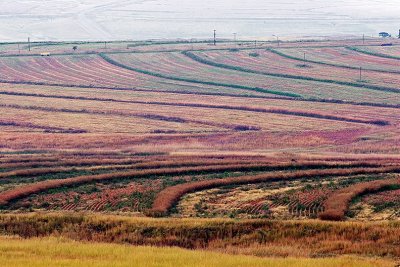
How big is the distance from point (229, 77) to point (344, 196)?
2837 inches

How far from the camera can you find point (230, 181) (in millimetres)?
41625

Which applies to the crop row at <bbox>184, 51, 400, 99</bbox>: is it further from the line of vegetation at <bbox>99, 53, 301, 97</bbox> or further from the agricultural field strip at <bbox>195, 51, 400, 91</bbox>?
the line of vegetation at <bbox>99, 53, 301, 97</bbox>

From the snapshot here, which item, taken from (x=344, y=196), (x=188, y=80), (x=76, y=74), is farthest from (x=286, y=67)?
(x=344, y=196)

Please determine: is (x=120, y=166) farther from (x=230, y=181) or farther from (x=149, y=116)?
(x=149, y=116)

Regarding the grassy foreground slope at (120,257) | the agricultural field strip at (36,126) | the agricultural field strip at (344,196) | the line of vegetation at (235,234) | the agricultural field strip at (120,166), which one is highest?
the grassy foreground slope at (120,257)

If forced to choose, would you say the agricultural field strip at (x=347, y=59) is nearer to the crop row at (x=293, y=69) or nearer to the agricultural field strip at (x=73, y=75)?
the crop row at (x=293, y=69)

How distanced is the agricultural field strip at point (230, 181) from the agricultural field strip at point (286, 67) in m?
54.7

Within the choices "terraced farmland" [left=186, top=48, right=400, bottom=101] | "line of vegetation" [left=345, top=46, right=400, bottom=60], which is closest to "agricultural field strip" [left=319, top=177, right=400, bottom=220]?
"terraced farmland" [left=186, top=48, right=400, bottom=101]

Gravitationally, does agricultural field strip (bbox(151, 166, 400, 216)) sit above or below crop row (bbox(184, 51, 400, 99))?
below

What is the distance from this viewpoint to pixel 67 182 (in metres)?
42.2

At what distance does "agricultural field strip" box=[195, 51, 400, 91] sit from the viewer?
10369 centimetres

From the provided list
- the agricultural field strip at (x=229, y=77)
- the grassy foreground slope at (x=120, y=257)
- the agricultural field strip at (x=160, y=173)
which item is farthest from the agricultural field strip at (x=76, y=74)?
the grassy foreground slope at (x=120, y=257)

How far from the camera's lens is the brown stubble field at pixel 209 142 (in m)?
31.8

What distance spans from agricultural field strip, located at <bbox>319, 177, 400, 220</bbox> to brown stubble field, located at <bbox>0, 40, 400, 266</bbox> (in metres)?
0.08
